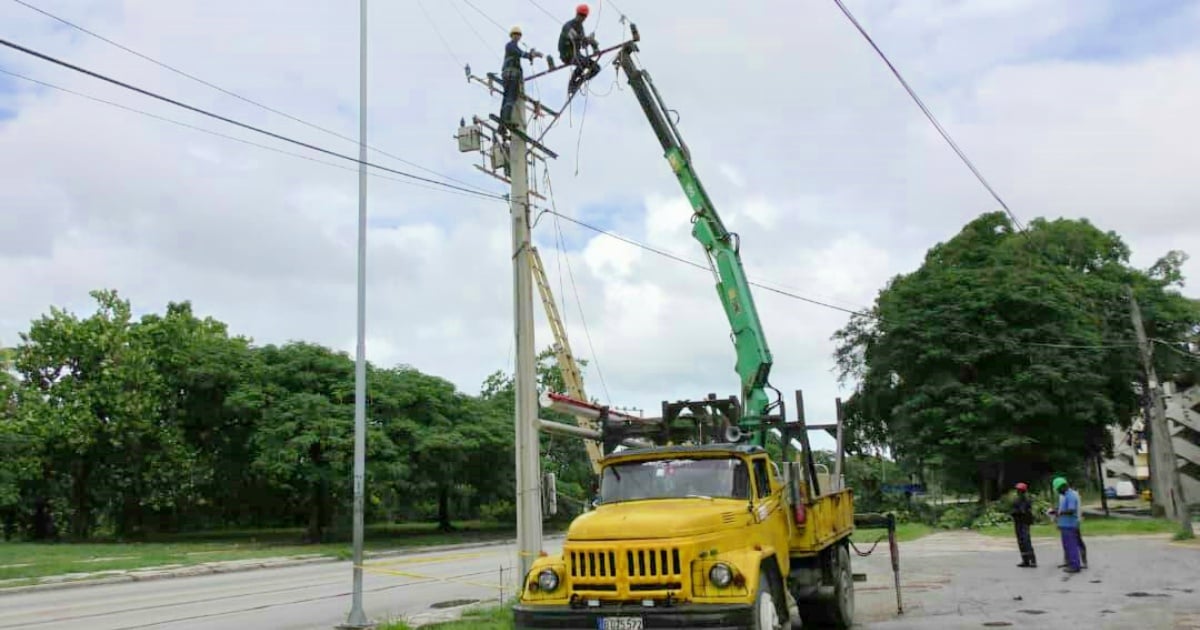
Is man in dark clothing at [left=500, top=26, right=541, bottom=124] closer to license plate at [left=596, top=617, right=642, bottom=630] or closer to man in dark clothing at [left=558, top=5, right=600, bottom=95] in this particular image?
man in dark clothing at [left=558, top=5, right=600, bottom=95]

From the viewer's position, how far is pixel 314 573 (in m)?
23.2

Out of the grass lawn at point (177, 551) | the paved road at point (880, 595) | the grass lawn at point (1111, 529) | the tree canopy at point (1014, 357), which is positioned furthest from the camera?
the tree canopy at point (1014, 357)

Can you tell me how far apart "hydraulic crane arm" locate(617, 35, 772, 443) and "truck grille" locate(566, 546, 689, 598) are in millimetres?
7665

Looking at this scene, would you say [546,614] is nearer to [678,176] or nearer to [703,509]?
[703,509]

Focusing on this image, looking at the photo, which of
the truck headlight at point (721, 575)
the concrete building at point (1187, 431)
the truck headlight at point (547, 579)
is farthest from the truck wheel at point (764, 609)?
the concrete building at point (1187, 431)

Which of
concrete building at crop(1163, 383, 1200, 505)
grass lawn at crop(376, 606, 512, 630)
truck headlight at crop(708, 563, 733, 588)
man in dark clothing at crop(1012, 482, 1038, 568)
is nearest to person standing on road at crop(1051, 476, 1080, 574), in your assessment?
man in dark clothing at crop(1012, 482, 1038, 568)

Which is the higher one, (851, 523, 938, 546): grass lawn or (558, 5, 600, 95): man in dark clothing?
(558, 5, 600, 95): man in dark clothing

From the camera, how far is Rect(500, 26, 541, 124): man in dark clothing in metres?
14.6

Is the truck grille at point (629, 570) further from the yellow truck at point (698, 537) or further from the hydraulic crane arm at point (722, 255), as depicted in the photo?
the hydraulic crane arm at point (722, 255)

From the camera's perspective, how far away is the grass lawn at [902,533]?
3138 cm

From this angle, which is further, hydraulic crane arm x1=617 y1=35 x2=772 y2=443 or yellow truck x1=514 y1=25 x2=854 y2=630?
hydraulic crane arm x1=617 y1=35 x2=772 y2=443

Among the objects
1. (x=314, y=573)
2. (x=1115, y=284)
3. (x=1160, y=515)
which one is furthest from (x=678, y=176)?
(x=1160, y=515)

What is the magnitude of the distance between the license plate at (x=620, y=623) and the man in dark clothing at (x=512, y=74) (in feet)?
29.7

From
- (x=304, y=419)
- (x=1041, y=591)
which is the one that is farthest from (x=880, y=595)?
(x=304, y=419)
